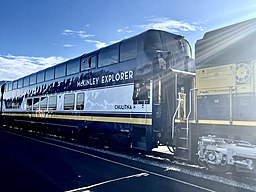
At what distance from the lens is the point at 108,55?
1141 cm

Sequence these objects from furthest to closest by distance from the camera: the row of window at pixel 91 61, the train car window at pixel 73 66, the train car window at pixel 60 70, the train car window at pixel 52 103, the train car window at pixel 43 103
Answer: the train car window at pixel 43 103, the train car window at pixel 52 103, the train car window at pixel 60 70, the train car window at pixel 73 66, the row of window at pixel 91 61

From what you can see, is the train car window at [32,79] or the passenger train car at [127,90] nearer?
the passenger train car at [127,90]

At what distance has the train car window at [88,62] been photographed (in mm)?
12383

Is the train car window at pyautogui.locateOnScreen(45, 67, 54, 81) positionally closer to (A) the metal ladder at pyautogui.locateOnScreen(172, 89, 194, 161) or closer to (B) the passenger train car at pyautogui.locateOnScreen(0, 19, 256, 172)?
(B) the passenger train car at pyautogui.locateOnScreen(0, 19, 256, 172)

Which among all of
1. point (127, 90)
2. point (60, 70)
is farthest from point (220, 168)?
point (60, 70)

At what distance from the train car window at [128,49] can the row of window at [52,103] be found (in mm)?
3552

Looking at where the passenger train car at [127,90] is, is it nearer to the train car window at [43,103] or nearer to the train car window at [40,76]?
the train car window at [43,103]

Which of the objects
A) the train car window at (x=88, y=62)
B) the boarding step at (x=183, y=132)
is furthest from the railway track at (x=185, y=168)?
the train car window at (x=88, y=62)

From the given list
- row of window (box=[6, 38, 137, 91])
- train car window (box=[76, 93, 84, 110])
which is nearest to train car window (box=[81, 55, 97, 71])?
row of window (box=[6, 38, 137, 91])

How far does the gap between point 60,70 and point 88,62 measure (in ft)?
11.6

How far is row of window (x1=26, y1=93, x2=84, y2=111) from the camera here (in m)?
13.2

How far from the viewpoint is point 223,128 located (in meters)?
6.79

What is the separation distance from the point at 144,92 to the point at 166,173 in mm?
3264

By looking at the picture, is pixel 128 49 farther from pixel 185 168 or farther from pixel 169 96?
pixel 185 168
